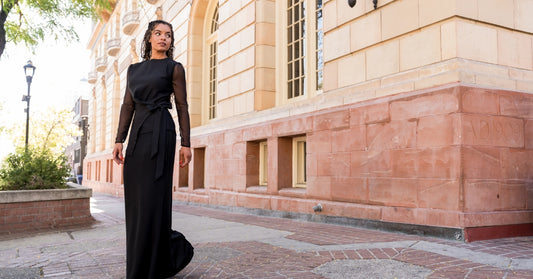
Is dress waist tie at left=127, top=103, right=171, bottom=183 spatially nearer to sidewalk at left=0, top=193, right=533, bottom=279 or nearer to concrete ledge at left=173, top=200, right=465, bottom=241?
sidewalk at left=0, top=193, right=533, bottom=279

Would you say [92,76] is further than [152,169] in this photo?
Yes

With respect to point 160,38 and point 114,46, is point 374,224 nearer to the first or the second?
point 160,38

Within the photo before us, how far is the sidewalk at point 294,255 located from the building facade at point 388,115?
0.56 m

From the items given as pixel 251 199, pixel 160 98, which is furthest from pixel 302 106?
pixel 160 98

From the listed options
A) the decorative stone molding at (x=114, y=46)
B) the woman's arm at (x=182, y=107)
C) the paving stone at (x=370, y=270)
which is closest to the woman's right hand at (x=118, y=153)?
the woman's arm at (x=182, y=107)

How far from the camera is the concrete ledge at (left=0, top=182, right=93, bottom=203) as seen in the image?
269 inches

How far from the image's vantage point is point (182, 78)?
3461 millimetres

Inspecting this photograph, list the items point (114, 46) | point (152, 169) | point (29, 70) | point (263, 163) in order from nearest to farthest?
point (152, 169)
point (263, 163)
point (29, 70)
point (114, 46)

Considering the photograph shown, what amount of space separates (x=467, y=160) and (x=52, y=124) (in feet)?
158

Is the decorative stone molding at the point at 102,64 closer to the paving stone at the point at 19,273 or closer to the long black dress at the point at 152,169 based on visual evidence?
the paving stone at the point at 19,273

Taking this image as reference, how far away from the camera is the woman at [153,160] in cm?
316

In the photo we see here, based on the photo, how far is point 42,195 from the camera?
7.20 meters

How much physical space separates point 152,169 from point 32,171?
6.04 meters

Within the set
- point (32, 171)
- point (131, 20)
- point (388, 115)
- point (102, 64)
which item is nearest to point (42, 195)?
point (32, 171)
